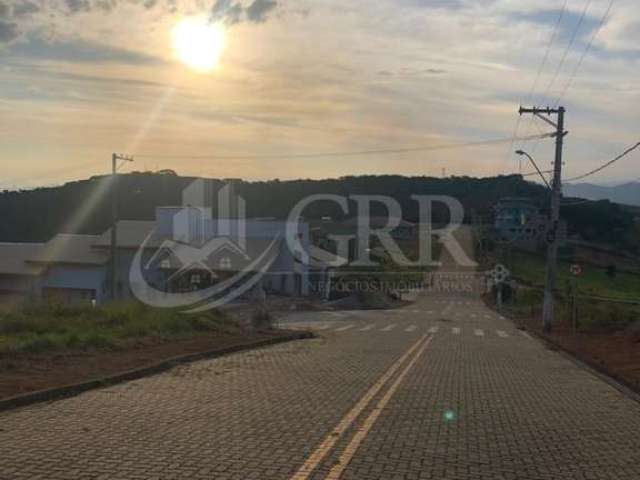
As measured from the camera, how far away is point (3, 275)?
6031 cm

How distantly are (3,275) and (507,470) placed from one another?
58714 mm

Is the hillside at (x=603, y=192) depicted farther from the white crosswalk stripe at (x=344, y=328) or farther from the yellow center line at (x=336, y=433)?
the yellow center line at (x=336, y=433)

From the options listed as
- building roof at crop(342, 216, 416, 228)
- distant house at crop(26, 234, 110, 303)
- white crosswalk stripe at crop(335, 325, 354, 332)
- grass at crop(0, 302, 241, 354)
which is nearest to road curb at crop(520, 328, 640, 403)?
white crosswalk stripe at crop(335, 325, 354, 332)

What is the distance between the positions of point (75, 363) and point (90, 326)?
632 centimetres

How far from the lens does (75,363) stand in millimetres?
14562

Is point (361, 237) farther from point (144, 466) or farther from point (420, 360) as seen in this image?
point (144, 466)

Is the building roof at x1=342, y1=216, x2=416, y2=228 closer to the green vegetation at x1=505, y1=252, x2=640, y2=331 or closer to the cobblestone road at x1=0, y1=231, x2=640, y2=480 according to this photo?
the green vegetation at x1=505, y1=252, x2=640, y2=331

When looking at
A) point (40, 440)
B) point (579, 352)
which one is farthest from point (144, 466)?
point (579, 352)

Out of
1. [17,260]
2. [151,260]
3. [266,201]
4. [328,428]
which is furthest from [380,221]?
[328,428]

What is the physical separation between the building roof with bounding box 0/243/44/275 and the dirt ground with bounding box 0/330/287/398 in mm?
42858

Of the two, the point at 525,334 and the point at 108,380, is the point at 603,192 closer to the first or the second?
the point at 525,334

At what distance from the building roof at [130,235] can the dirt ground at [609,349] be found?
33.8 metres

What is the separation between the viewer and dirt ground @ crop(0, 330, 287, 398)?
1195 centimetres

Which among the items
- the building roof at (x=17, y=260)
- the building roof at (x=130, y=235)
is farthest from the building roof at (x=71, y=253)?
the building roof at (x=130, y=235)
